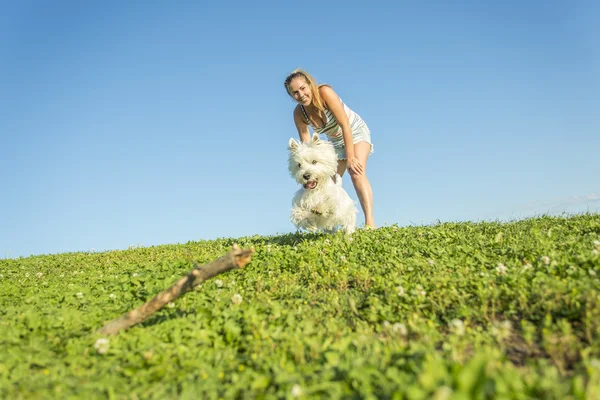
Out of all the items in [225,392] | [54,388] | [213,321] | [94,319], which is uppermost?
[94,319]

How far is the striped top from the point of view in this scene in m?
10.8

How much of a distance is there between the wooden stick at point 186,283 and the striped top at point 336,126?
657 centimetres

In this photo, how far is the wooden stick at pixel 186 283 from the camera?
15.1ft

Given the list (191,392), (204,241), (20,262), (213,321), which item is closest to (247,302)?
(213,321)

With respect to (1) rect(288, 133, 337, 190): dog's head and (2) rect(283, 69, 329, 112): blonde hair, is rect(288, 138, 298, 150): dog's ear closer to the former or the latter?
(1) rect(288, 133, 337, 190): dog's head

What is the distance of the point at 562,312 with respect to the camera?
4.36 metres

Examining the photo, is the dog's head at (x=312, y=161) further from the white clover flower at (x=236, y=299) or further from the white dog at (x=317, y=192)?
the white clover flower at (x=236, y=299)

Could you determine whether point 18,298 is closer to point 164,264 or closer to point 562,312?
point 164,264

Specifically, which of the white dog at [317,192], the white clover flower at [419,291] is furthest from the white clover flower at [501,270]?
the white dog at [317,192]

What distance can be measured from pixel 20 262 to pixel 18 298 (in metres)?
6.45

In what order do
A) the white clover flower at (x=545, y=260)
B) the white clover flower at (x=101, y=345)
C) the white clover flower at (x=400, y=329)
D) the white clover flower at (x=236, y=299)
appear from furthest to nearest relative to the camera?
the white clover flower at (x=545, y=260) < the white clover flower at (x=236, y=299) < the white clover flower at (x=101, y=345) < the white clover flower at (x=400, y=329)

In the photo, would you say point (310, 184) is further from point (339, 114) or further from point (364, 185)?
point (339, 114)

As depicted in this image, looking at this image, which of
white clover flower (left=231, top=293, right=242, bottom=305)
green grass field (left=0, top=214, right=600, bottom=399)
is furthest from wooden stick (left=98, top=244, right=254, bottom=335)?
white clover flower (left=231, top=293, right=242, bottom=305)

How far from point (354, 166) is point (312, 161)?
44.5 inches
